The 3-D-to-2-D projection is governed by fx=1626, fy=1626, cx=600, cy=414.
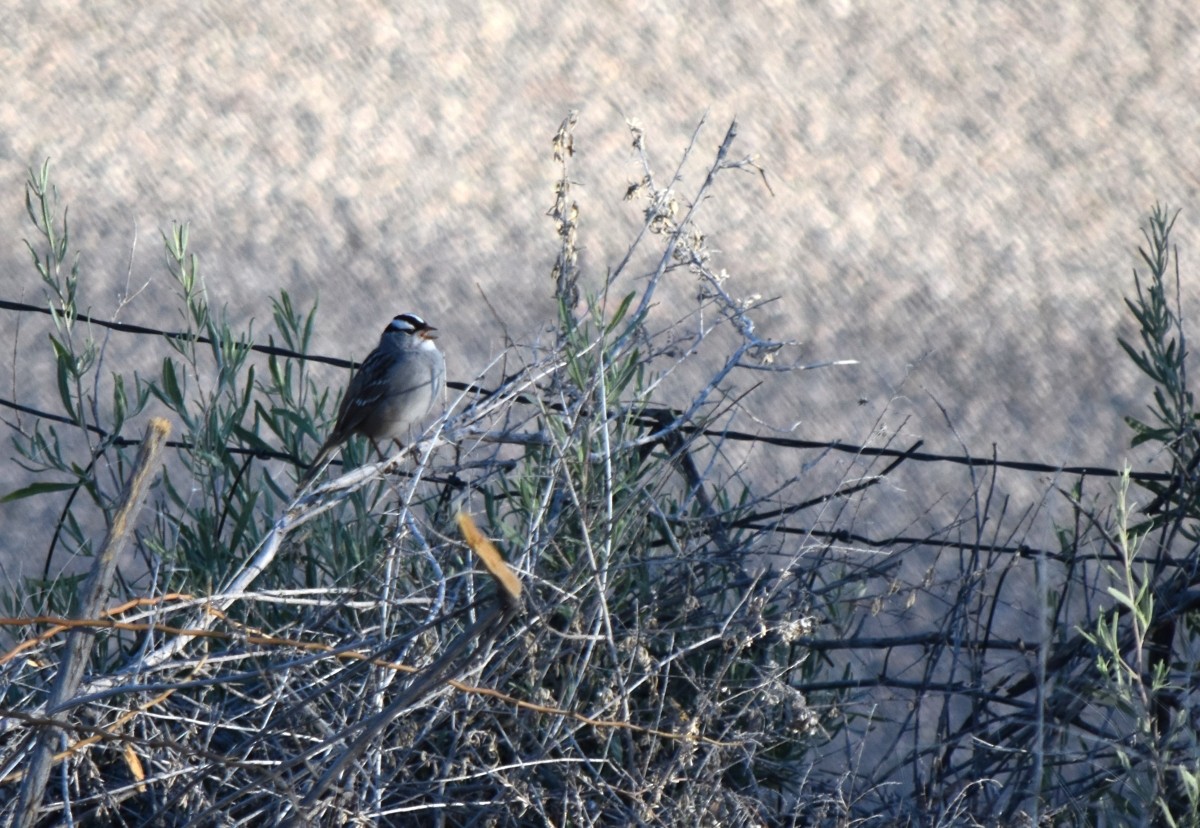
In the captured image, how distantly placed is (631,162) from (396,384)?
2.45 metres

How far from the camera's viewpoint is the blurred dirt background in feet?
21.4

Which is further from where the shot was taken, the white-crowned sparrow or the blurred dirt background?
the blurred dirt background

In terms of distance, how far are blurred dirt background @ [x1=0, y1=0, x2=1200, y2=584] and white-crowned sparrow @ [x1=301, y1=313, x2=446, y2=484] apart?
5.16 feet

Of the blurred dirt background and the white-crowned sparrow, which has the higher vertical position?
the blurred dirt background

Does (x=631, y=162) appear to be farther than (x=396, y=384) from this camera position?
Yes

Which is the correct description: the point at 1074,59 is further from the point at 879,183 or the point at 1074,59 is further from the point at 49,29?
the point at 49,29

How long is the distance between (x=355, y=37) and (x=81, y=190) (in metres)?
1.49

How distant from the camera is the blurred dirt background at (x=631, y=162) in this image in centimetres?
652

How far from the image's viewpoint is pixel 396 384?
431cm

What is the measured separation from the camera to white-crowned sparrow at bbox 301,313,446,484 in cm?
420

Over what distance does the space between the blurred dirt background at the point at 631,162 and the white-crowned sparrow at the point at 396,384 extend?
5.16ft

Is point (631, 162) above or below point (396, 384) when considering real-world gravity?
above

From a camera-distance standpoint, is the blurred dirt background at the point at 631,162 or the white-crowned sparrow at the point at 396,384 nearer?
the white-crowned sparrow at the point at 396,384

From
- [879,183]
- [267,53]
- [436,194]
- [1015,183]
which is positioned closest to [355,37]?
[267,53]
